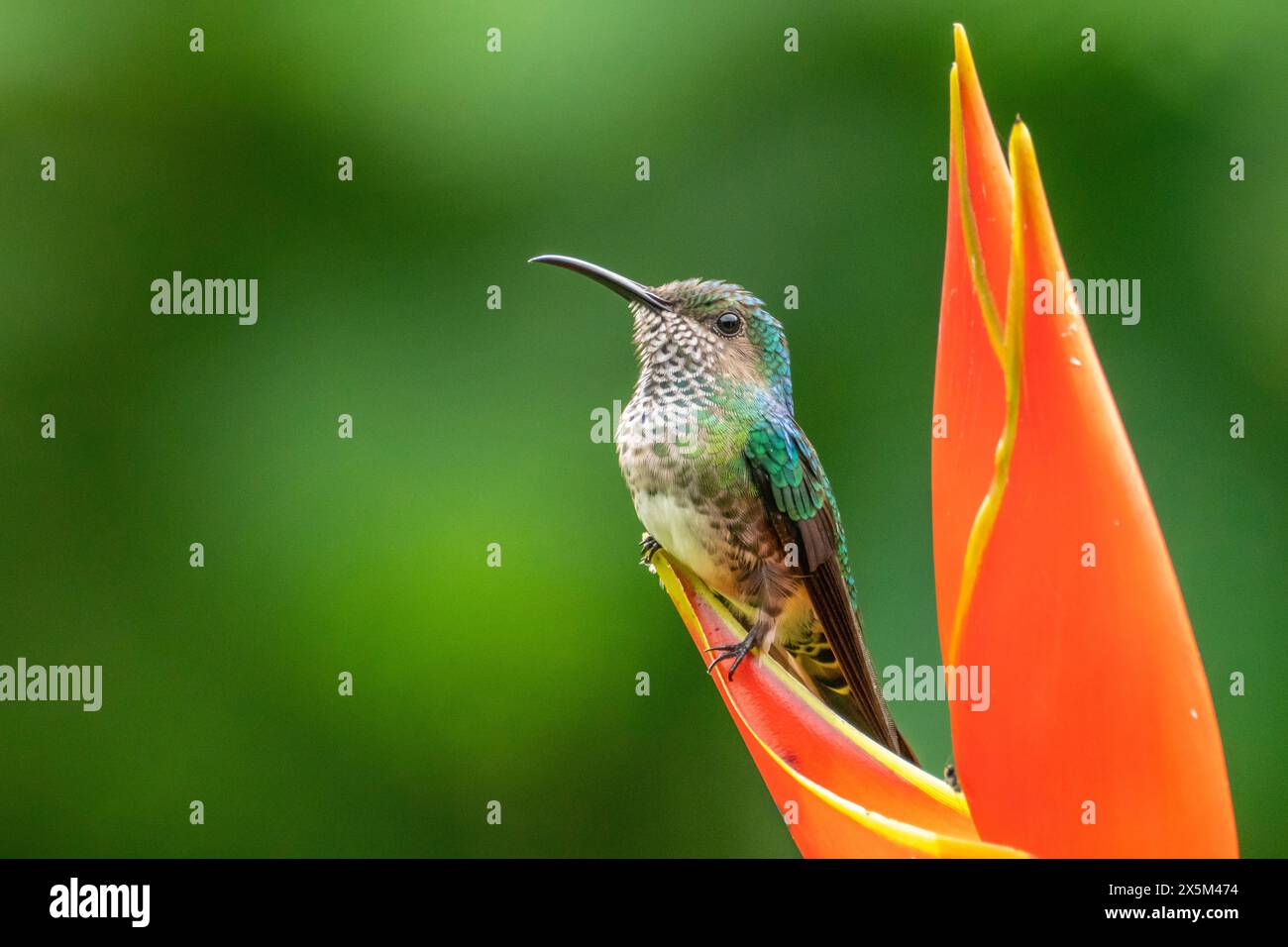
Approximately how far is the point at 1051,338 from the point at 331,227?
1.40 metres

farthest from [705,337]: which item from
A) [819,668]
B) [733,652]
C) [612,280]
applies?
[733,652]

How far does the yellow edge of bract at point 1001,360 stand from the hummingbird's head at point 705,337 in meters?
0.56

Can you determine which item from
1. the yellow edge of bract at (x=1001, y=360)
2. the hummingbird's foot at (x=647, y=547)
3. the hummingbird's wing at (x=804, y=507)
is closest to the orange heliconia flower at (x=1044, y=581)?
the yellow edge of bract at (x=1001, y=360)

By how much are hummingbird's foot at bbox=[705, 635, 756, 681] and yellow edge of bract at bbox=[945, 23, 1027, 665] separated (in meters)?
0.19

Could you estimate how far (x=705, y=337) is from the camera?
131 centimetres

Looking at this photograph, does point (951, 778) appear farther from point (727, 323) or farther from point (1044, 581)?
point (727, 323)

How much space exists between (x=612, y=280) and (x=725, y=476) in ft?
0.80

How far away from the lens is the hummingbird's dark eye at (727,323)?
134 cm

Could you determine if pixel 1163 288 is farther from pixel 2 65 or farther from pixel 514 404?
pixel 2 65

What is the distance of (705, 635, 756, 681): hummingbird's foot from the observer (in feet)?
2.90

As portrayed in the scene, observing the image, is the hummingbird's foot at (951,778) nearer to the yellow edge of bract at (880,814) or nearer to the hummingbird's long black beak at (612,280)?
the yellow edge of bract at (880,814)

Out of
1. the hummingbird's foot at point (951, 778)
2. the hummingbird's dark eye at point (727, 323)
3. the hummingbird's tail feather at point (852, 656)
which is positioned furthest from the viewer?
the hummingbird's dark eye at point (727, 323)

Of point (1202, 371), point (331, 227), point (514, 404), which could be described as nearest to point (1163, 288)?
point (1202, 371)

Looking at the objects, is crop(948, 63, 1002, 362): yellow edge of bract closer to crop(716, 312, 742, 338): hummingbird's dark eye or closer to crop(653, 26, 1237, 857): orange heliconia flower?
crop(653, 26, 1237, 857): orange heliconia flower
